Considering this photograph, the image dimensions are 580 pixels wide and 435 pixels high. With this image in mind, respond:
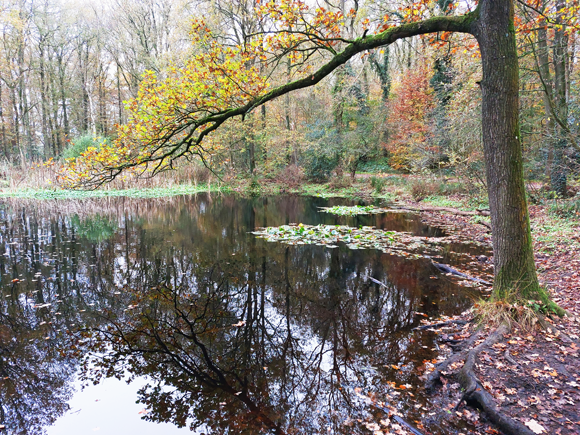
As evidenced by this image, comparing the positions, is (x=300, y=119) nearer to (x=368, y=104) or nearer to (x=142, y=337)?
(x=368, y=104)

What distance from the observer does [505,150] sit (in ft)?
12.7

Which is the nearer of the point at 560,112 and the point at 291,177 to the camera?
the point at 560,112

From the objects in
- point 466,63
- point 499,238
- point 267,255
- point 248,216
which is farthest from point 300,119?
point 499,238

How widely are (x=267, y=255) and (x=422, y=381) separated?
5461 mm

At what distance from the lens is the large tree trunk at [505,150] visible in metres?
3.81

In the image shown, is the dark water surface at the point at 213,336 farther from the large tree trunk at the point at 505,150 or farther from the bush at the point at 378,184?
the bush at the point at 378,184

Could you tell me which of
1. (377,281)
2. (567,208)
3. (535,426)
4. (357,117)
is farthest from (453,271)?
(357,117)

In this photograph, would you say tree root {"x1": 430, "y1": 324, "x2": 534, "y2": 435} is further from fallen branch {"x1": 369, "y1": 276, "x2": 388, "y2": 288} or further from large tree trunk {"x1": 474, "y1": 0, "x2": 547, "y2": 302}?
fallen branch {"x1": 369, "y1": 276, "x2": 388, "y2": 288}

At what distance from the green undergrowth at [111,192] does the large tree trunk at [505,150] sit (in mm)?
20333

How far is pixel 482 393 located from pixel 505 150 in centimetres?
260

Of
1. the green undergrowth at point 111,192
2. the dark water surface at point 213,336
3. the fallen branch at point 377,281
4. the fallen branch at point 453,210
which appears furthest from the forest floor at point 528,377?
the green undergrowth at point 111,192

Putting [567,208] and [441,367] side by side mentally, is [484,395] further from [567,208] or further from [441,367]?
[567,208]

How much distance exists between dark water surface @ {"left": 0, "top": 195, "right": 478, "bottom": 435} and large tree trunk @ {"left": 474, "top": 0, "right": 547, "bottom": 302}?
1309 millimetres

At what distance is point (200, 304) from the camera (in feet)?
18.0
